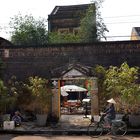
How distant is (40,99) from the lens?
18.2 meters

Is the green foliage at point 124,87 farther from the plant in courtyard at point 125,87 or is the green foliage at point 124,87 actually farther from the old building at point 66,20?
the old building at point 66,20

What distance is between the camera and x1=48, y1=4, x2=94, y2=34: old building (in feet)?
112

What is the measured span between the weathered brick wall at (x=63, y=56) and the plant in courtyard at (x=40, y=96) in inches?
76.8

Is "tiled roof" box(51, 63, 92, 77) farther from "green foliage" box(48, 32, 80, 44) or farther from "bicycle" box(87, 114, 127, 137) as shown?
"green foliage" box(48, 32, 80, 44)

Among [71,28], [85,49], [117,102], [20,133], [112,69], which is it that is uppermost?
[71,28]

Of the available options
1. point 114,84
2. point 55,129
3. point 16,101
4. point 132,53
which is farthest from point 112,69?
point 16,101

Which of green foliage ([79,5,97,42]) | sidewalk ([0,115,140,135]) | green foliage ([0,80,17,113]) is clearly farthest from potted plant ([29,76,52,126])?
green foliage ([79,5,97,42])

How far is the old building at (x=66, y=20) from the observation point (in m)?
34.0

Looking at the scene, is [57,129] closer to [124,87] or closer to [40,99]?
[40,99]

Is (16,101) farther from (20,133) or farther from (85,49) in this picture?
(85,49)

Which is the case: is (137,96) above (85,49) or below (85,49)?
below

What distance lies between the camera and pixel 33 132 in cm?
1658

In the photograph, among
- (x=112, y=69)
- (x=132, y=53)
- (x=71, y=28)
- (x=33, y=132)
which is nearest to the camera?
(x=33, y=132)

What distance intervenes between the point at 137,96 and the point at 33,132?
524 cm
